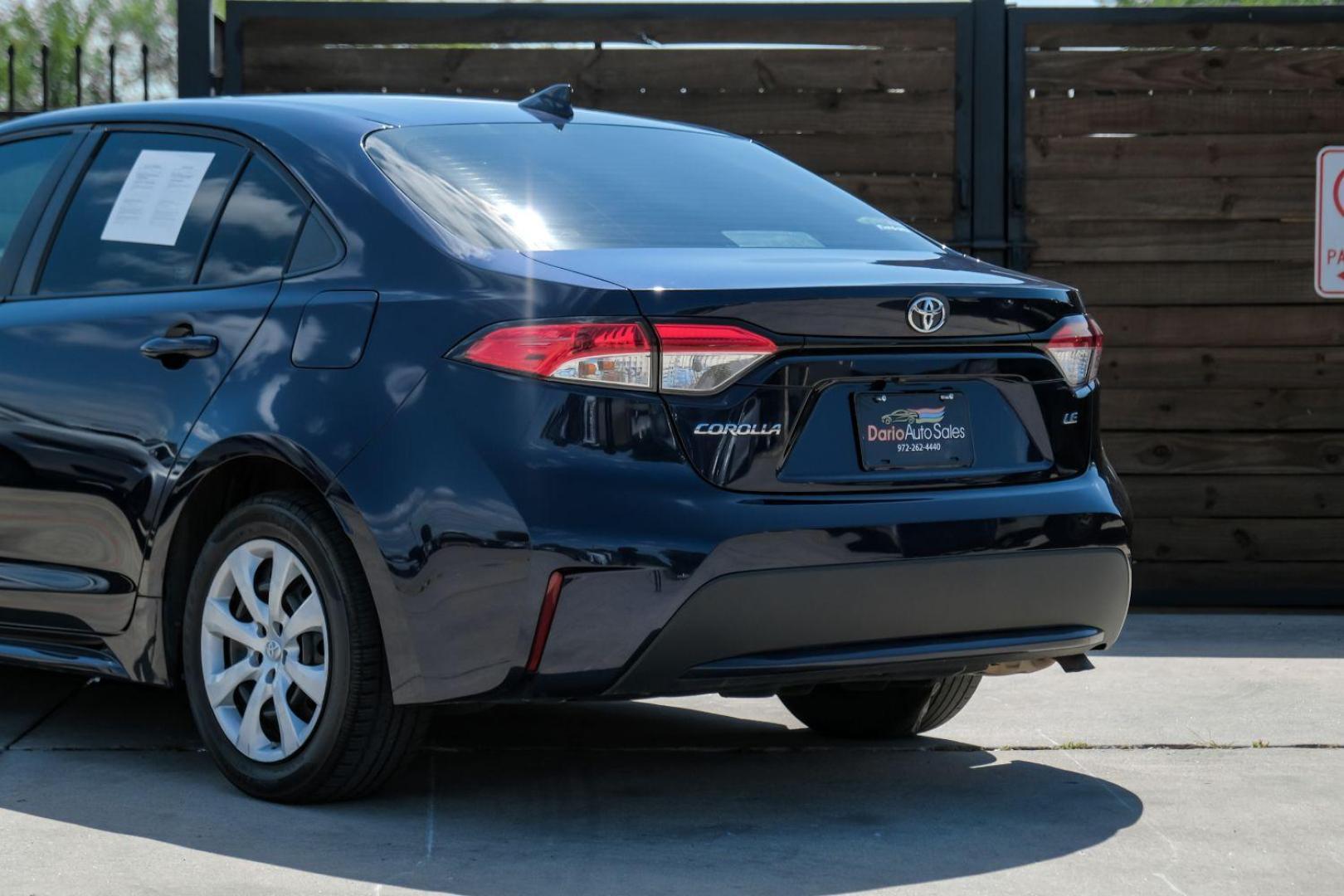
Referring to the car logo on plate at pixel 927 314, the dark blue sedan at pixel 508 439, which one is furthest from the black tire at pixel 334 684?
the car logo on plate at pixel 927 314

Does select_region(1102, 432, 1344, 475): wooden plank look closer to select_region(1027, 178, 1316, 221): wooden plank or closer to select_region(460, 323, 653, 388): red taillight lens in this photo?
select_region(1027, 178, 1316, 221): wooden plank

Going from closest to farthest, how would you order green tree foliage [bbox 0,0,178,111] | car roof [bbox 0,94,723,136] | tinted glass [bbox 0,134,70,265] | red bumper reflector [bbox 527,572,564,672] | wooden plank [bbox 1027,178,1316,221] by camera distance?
red bumper reflector [bbox 527,572,564,672] < car roof [bbox 0,94,723,136] < tinted glass [bbox 0,134,70,265] < wooden plank [bbox 1027,178,1316,221] < green tree foliage [bbox 0,0,178,111]

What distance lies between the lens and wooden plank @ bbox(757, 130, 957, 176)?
26.9 feet

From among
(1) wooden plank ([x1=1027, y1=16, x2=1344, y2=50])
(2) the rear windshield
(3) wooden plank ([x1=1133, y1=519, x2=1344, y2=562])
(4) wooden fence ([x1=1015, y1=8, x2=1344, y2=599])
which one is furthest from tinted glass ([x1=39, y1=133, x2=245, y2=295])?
(3) wooden plank ([x1=1133, y1=519, x2=1344, y2=562])

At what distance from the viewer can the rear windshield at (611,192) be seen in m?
4.42

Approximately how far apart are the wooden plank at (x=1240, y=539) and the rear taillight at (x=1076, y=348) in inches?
151

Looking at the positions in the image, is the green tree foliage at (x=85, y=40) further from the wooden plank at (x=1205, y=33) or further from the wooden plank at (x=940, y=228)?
the wooden plank at (x=1205, y=33)

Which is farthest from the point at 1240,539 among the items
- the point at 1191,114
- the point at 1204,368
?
the point at 1191,114

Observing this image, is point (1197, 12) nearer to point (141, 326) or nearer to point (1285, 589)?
point (1285, 589)

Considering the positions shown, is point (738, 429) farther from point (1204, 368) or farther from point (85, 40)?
point (85, 40)

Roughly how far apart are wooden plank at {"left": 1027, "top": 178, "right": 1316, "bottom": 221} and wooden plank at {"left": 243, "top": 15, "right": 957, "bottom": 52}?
0.77 meters

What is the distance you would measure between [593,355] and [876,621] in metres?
0.79

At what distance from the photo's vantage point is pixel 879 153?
822cm

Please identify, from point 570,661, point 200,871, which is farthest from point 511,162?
point 200,871
